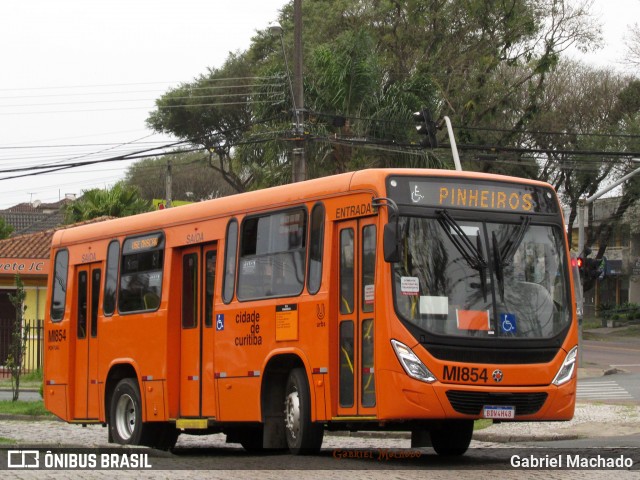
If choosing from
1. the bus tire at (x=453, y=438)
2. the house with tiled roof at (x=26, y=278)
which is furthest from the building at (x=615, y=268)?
the bus tire at (x=453, y=438)

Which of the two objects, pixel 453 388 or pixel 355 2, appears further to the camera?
pixel 355 2

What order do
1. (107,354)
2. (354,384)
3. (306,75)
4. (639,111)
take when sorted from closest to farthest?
(354,384) < (107,354) < (306,75) < (639,111)

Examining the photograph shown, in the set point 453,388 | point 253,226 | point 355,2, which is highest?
point 355,2

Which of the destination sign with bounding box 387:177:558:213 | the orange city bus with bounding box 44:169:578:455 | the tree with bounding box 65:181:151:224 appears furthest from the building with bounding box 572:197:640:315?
the destination sign with bounding box 387:177:558:213

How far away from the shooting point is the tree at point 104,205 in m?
47.1

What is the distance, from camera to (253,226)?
49.1 feet

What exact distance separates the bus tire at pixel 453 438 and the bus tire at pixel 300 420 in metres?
1.52

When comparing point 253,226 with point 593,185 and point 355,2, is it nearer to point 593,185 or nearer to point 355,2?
point 355,2

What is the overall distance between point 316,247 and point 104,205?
34.8 m

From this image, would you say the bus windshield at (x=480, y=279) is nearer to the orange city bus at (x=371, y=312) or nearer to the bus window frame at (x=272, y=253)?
the orange city bus at (x=371, y=312)

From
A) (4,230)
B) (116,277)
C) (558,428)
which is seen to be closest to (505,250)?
(558,428)

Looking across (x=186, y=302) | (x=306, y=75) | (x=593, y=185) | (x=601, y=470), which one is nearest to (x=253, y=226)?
(x=186, y=302)

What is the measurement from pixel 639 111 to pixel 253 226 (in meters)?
50.2

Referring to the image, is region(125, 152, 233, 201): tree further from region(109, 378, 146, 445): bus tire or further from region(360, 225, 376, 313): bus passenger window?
region(360, 225, 376, 313): bus passenger window
